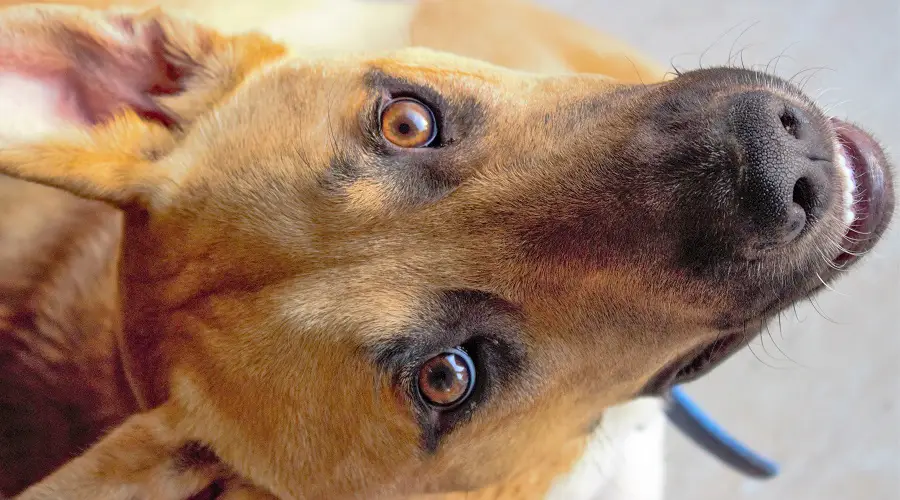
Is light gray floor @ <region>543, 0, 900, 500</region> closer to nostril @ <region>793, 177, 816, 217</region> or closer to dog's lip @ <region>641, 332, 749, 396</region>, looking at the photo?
dog's lip @ <region>641, 332, 749, 396</region>

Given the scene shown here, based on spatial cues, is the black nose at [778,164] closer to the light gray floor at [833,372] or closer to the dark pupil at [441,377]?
the dark pupil at [441,377]

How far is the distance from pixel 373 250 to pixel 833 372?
2.48m

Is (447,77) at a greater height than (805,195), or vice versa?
(447,77)

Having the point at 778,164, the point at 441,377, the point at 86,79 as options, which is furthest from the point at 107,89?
the point at 778,164

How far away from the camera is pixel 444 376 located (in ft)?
5.17

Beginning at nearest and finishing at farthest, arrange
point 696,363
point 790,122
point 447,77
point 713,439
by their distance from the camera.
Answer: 1. point 790,122
2. point 447,77
3. point 696,363
4. point 713,439

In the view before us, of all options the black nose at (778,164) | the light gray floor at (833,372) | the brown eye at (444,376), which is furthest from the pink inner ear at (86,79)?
the light gray floor at (833,372)

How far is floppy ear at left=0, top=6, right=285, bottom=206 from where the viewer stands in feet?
5.91

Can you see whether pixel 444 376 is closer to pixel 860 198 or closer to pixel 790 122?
pixel 790 122

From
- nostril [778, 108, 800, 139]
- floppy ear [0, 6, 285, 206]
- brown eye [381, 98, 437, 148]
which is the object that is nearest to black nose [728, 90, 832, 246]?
nostril [778, 108, 800, 139]

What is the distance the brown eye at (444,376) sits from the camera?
157 centimetres

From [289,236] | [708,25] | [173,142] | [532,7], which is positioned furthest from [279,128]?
[708,25]

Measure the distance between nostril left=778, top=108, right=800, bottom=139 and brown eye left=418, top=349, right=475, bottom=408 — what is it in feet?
2.77

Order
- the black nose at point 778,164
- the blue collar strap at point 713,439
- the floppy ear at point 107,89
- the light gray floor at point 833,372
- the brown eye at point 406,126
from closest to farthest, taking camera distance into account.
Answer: the black nose at point 778,164 < the brown eye at point 406,126 < the floppy ear at point 107,89 < the blue collar strap at point 713,439 < the light gray floor at point 833,372
